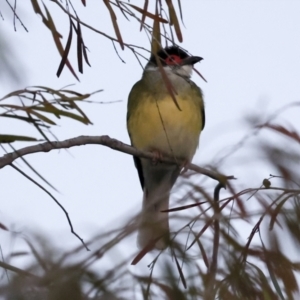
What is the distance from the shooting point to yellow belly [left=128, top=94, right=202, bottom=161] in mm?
3703

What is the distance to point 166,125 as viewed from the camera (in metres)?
3.71

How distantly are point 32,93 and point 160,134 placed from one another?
7.25 feet

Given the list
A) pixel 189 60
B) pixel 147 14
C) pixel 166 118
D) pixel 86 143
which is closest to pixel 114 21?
pixel 147 14

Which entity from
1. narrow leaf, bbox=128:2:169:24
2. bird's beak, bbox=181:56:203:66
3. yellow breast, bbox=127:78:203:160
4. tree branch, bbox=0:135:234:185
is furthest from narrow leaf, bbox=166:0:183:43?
bird's beak, bbox=181:56:203:66

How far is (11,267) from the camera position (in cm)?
153

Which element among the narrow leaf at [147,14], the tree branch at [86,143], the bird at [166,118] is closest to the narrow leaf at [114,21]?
the narrow leaf at [147,14]

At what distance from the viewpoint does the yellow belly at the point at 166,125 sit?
370 cm

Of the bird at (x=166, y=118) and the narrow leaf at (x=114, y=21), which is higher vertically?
the bird at (x=166, y=118)

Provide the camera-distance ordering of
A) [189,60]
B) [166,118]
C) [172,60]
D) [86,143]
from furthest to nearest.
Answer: [189,60] → [166,118] → [86,143] → [172,60]

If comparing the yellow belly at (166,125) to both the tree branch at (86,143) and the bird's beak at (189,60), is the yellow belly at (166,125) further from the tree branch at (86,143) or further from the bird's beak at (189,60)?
the tree branch at (86,143)

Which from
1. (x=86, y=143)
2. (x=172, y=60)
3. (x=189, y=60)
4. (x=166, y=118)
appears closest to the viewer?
(x=172, y=60)

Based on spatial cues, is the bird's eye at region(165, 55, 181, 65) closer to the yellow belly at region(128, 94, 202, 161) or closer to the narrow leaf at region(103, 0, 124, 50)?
the narrow leaf at region(103, 0, 124, 50)

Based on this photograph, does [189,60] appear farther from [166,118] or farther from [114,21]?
[114,21]

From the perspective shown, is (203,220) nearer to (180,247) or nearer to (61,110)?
(180,247)
